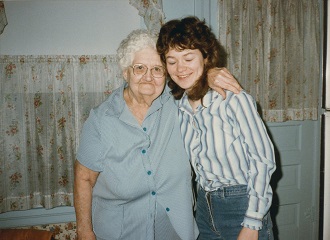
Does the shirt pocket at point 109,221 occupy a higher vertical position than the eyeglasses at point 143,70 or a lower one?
lower

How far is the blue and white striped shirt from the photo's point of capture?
104cm

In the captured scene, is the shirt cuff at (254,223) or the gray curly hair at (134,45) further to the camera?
the gray curly hair at (134,45)

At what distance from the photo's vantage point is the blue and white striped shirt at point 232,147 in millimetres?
1037

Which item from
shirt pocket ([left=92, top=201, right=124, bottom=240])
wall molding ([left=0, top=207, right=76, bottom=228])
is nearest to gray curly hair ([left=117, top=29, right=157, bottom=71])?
shirt pocket ([left=92, top=201, right=124, bottom=240])

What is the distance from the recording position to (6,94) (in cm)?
212

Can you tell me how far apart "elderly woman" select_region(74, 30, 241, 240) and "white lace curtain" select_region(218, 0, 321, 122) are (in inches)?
51.6

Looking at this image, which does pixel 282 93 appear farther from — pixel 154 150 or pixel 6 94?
pixel 6 94

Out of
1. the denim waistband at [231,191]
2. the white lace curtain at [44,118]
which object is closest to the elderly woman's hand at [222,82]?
the denim waistband at [231,191]

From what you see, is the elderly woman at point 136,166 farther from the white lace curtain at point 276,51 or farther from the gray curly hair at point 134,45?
the white lace curtain at point 276,51

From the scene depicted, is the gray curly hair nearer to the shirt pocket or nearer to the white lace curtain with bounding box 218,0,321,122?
the shirt pocket

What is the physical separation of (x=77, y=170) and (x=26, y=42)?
1.41 meters

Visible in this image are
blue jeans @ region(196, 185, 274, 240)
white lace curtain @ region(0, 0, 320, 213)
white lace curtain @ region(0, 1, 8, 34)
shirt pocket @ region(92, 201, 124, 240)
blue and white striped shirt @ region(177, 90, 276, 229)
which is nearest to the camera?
blue and white striped shirt @ region(177, 90, 276, 229)

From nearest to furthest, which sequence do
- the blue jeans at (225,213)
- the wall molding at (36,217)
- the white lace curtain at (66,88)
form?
the blue jeans at (225,213) → the white lace curtain at (66,88) → the wall molding at (36,217)

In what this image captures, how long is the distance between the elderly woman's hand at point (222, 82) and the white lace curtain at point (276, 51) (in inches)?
50.0
